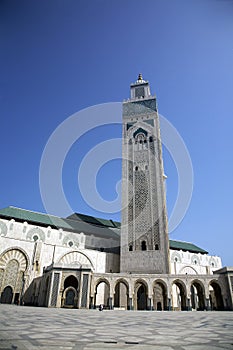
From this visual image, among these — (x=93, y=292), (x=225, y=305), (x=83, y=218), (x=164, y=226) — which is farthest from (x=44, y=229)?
(x=225, y=305)

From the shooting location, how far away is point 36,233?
2564 centimetres

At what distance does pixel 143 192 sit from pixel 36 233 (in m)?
12.8

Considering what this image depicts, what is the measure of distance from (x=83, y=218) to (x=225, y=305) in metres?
19.8

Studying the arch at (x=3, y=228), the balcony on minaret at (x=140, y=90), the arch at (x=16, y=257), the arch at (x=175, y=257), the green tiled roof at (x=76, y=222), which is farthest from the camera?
the balcony on minaret at (x=140, y=90)

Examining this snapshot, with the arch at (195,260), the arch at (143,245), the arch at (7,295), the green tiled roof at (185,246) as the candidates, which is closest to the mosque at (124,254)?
the arch at (7,295)

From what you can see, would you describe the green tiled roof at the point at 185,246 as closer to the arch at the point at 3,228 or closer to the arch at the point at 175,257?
the arch at the point at 175,257

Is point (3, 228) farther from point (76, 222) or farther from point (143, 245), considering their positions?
point (143, 245)

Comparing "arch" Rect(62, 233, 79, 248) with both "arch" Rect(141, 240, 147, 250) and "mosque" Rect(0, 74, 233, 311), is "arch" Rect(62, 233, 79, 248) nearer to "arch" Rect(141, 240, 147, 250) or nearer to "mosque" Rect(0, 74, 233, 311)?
"mosque" Rect(0, 74, 233, 311)

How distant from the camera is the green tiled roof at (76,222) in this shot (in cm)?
2620

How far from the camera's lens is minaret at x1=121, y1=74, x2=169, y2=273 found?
2398 cm

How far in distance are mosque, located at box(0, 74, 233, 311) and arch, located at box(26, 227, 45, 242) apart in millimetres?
103

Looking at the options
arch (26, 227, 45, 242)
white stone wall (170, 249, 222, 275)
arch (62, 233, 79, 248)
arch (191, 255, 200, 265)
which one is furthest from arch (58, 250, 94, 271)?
arch (191, 255, 200, 265)

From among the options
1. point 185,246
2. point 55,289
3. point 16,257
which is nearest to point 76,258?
point 16,257

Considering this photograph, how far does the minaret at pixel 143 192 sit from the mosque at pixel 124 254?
10 cm
